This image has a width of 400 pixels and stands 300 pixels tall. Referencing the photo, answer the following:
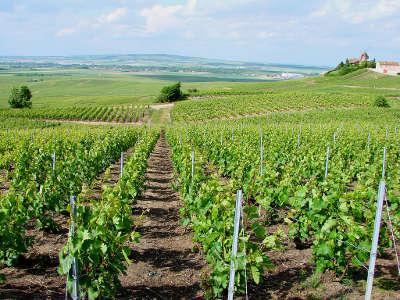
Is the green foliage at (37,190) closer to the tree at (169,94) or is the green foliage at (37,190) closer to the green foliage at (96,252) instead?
the green foliage at (96,252)

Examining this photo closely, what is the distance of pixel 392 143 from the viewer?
18047 mm

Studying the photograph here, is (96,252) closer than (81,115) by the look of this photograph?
Yes

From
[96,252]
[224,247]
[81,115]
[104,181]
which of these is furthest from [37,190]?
[81,115]

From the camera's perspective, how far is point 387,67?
10800cm

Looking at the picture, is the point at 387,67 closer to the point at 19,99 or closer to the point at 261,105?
the point at 261,105

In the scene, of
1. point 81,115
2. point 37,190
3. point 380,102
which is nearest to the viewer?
point 37,190

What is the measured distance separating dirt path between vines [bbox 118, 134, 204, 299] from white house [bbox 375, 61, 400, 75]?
361 ft

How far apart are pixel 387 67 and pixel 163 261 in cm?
11532

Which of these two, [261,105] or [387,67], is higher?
[387,67]

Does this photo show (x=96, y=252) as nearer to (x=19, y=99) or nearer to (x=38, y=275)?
(x=38, y=275)

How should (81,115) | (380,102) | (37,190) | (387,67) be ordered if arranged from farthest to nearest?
(387,67) → (81,115) → (380,102) → (37,190)

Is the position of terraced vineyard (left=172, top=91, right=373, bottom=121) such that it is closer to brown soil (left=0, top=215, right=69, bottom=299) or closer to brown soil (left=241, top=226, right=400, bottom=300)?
brown soil (left=0, top=215, right=69, bottom=299)

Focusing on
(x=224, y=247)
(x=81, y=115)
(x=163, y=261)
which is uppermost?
(x=224, y=247)

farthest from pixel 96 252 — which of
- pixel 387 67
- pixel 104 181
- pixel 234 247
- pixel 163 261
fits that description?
pixel 387 67
